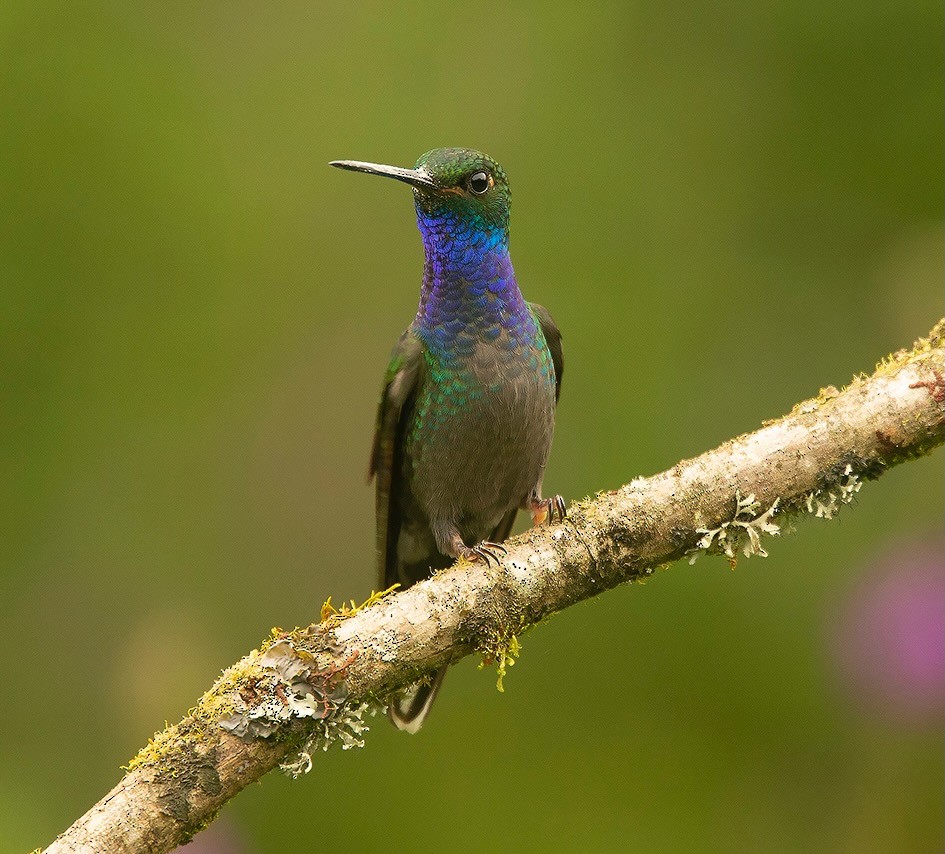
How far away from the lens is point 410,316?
25.3ft

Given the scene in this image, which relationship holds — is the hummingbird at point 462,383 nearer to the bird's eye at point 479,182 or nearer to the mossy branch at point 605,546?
the bird's eye at point 479,182

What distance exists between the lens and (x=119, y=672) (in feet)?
15.8

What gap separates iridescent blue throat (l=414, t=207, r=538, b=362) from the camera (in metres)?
4.58

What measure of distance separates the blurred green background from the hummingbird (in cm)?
224

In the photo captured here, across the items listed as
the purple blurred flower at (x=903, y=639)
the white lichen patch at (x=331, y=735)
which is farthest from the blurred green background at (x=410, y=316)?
Answer: the white lichen patch at (x=331, y=735)

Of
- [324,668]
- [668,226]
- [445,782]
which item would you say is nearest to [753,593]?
[445,782]

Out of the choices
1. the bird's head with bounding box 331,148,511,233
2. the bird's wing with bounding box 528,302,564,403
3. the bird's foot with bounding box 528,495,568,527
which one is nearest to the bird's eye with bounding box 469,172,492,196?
the bird's head with bounding box 331,148,511,233

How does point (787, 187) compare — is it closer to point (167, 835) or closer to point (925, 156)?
point (925, 156)

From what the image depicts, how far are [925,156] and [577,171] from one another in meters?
2.06

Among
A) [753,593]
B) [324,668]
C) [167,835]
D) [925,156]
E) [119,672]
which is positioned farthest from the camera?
[925,156]

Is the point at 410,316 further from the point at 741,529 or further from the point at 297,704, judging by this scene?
the point at 297,704

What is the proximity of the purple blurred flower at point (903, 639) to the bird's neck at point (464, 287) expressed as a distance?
1.97 metres

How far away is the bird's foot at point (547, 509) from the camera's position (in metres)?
4.09

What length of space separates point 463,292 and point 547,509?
2.77 ft
